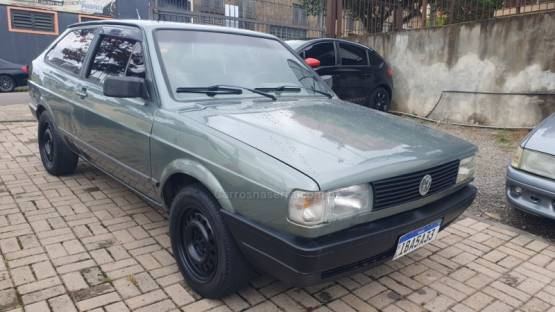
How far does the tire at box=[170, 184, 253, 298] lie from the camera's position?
2.40 meters

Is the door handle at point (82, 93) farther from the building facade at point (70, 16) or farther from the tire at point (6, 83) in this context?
the tire at point (6, 83)

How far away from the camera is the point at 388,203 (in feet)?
7.61

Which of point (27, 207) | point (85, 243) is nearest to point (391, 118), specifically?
point (85, 243)

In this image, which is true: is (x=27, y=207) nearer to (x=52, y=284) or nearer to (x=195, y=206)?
(x=52, y=284)

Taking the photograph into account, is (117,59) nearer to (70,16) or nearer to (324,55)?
(324,55)

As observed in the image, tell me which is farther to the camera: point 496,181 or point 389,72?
point 389,72

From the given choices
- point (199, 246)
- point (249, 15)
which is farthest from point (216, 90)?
point (249, 15)

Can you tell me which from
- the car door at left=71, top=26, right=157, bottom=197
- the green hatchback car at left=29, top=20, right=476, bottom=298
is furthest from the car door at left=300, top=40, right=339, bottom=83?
the car door at left=71, top=26, right=157, bottom=197

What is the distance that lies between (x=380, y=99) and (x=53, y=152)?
20.6 feet

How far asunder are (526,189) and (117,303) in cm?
335

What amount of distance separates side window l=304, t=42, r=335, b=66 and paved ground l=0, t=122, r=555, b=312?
4389 millimetres

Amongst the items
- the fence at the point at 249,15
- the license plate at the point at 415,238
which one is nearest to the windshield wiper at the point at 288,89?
the license plate at the point at 415,238

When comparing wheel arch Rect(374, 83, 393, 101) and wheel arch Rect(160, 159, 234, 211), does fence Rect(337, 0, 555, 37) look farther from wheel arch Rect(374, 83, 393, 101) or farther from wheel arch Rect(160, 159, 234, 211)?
wheel arch Rect(160, 159, 234, 211)

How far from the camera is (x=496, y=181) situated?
5.03 metres
